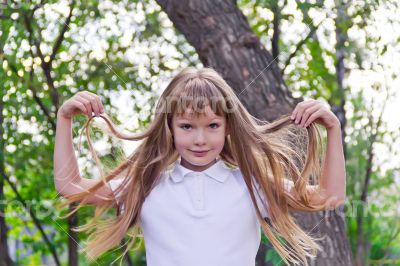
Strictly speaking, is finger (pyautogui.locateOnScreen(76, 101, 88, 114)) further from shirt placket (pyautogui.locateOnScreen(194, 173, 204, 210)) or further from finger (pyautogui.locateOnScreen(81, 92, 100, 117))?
shirt placket (pyautogui.locateOnScreen(194, 173, 204, 210))

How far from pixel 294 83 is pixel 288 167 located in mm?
2510

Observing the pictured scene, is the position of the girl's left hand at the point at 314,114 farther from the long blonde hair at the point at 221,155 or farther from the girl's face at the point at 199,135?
the girl's face at the point at 199,135

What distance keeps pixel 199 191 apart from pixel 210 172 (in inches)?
3.0

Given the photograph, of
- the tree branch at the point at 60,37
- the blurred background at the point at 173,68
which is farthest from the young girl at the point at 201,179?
the tree branch at the point at 60,37

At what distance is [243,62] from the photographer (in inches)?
144

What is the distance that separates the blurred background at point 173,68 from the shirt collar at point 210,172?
2.90 feet

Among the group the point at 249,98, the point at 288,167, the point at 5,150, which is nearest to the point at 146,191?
the point at 288,167

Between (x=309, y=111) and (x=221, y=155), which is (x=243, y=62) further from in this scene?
(x=309, y=111)

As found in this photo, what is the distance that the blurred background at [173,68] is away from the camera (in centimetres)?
367

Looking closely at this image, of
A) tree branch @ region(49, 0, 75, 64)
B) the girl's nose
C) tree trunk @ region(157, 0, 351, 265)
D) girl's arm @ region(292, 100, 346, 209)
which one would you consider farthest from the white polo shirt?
tree branch @ region(49, 0, 75, 64)

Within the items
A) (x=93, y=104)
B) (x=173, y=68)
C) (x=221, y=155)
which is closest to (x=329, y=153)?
(x=221, y=155)

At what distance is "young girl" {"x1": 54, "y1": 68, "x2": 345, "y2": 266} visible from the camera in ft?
7.41

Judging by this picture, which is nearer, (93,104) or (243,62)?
(93,104)

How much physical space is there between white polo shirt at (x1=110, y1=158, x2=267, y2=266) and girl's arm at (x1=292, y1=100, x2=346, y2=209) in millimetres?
223
